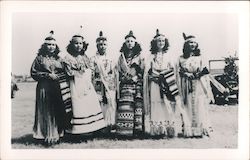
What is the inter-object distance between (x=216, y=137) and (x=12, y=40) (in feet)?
3.24

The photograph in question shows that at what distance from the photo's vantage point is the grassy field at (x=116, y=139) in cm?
183

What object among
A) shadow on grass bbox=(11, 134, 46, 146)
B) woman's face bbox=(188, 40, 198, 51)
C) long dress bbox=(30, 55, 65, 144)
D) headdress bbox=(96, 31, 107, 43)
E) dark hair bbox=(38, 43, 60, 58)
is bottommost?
shadow on grass bbox=(11, 134, 46, 146)

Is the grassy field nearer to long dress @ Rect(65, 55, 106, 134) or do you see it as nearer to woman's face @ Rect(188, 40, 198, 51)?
long dress @ Rect(65, 55, 106, 134)

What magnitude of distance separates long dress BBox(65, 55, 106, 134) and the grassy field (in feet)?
0.17

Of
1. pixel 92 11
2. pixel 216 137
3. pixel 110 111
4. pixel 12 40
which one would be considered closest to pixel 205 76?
pixel 216 137

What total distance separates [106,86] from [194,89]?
389 millimetres

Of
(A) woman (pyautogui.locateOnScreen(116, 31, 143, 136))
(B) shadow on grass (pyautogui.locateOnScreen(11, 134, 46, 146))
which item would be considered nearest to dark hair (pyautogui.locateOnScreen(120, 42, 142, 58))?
(A) woman (pyautogui.locateOnScreen(116, 31, 143, 136))

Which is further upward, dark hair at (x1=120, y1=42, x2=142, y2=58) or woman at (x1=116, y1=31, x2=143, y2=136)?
dark hair at (x1=120, y1=42, x2=142, y2=58)

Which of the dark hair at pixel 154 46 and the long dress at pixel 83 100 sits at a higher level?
the dark hair at pixel 154 46

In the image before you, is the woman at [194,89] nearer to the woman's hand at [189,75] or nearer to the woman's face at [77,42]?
the woman's hand at [189,75]

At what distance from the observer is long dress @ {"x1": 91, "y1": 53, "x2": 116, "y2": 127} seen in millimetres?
1844

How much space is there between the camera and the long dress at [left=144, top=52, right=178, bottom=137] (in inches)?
72.7

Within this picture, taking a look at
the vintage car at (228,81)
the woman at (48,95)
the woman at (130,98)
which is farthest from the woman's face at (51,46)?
the vintage car at (228,81)

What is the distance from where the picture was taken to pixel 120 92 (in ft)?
6.06
